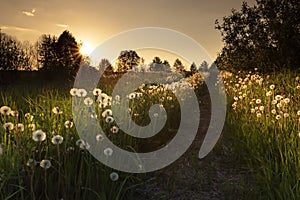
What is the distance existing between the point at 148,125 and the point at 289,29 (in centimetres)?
966

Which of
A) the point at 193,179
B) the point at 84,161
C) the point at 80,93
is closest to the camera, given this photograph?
the point at 84,161

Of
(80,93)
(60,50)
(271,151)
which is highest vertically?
(60,50)

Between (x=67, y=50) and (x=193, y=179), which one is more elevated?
(x=67, y=50)

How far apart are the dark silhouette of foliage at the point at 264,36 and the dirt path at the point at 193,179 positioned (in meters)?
8.78

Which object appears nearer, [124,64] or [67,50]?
[124,64]

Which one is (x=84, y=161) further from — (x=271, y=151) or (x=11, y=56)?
(x=11, y=56)

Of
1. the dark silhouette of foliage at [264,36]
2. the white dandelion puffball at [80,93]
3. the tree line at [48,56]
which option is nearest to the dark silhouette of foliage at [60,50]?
the tree line at [48,56]

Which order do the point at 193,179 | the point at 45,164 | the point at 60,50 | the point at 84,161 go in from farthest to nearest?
the point at 60,50, the point at 193,179, the point at 84,161, the point at 45,164

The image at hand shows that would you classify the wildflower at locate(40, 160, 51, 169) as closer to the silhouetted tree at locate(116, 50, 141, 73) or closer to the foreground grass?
the foreground grass

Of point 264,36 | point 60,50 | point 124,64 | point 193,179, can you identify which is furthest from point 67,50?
point 193,179

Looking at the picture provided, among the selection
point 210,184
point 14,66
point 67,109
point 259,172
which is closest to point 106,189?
point 210,184

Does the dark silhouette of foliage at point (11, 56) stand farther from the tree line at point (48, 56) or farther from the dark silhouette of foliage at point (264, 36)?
the dark silhouette of foliage at point (264, 36)

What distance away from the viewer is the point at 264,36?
13250 mm

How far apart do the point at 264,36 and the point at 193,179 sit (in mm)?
10933
